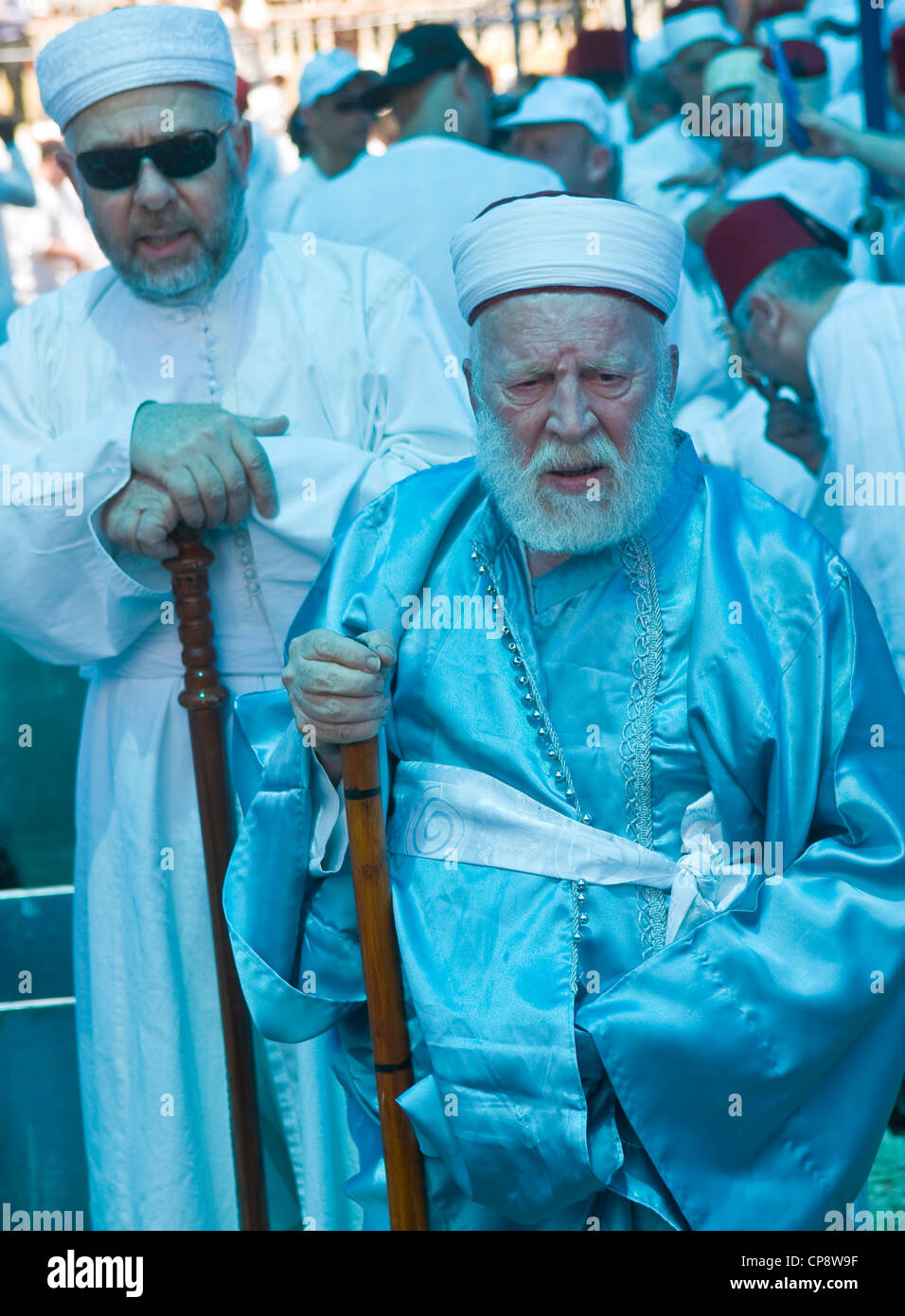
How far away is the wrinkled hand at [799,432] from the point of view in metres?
3.87

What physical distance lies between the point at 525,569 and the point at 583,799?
1.24 feet

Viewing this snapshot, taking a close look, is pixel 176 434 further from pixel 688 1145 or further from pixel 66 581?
pixel 688 1145

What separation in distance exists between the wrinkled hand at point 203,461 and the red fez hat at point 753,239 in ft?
5.71

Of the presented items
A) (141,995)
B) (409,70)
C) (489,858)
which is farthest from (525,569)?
(409,70)

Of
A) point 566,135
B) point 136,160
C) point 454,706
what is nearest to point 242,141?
point 136,160

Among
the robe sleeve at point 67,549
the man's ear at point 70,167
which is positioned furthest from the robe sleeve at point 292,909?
the man's ear at point 70,167

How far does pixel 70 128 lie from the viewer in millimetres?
2785

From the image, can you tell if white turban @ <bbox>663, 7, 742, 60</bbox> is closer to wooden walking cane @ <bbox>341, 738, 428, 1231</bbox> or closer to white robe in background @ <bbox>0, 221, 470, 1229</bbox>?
white robe in background @ <bbox>0, 221, 470, 1229</bbox>

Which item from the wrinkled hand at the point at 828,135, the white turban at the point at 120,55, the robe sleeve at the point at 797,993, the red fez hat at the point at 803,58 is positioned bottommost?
the robe sleeve at the point at 797,993

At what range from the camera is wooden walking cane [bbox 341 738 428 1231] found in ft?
6.89

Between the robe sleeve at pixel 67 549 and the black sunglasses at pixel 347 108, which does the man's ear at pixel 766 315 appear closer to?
the robe sleeve at pixel 67 549

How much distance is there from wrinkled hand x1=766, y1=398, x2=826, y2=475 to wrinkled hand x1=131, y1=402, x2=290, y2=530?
1766 mm
